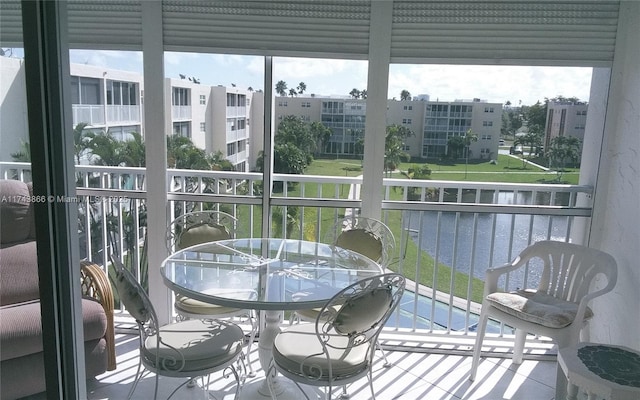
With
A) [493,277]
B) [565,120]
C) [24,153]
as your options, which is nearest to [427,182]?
[493,277]

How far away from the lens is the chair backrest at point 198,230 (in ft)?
9.85

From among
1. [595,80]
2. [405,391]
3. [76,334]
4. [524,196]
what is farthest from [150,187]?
[595,80]

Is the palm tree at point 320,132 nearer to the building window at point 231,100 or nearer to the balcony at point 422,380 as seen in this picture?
the building window at point 231,100

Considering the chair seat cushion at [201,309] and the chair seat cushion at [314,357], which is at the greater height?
the chair seat cushion at [314,357]

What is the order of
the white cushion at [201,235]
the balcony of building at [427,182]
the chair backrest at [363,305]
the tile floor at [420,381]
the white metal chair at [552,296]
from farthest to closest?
the white cushion at [201,235] → the balcony of building at [427,182] → the tile floor at [420,381] → the white metal chair at [552,296] → the chair backrest at [363,305]

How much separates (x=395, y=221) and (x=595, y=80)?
1.65 m

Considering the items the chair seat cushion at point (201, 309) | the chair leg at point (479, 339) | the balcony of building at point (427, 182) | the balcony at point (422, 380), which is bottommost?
the balcony at point (422, 380)

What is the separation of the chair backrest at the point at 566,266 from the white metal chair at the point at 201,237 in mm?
1781

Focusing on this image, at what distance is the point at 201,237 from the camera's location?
3020 mm

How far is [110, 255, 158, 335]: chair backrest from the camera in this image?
6.43 feet

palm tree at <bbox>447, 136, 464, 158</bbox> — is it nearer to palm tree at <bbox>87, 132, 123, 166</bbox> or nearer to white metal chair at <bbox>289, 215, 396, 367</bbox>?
white metal chair at <bbox>289, 215, 396, 367</bbox>

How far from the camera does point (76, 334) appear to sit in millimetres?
854

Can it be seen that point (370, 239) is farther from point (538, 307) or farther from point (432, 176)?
point (538, 307)

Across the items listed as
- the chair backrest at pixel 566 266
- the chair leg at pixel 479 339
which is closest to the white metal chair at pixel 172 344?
the chair leg at pixel 479 339
